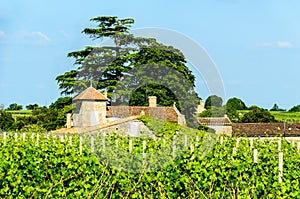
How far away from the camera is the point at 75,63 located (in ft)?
141

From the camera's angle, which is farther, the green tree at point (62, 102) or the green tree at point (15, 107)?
the green tree at point (15, 107)

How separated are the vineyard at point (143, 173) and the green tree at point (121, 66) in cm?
1340

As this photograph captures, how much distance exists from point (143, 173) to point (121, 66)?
1133 inches

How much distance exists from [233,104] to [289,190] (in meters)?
58.6

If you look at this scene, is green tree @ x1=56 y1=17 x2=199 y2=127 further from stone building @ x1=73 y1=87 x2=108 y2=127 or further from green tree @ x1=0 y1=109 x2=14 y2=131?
green tree @ x1=0 y1=109 x2=14 y2=131

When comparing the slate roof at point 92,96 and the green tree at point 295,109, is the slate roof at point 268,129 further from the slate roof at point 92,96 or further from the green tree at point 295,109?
the green tree at point 295,109

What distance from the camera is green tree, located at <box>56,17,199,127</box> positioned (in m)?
26.4

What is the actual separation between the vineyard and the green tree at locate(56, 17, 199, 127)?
13405 mm

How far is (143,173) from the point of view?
930 centimetres

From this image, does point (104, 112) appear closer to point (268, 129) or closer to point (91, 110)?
point (91, 110)

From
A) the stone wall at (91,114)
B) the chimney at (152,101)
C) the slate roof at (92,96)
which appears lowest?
the stone wall at (91,114)

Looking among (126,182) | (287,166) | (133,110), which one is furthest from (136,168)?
(133,110)

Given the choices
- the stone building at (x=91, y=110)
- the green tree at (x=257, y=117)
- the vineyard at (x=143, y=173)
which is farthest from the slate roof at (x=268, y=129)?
the vineyard at (x=143, y=173)

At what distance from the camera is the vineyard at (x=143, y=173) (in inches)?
340
